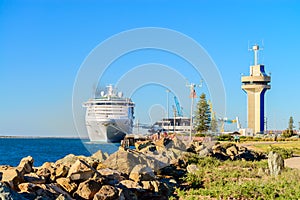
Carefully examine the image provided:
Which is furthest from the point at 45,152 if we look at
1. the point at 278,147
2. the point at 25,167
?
the point at 25,167

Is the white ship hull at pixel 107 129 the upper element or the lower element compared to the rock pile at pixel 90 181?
upper

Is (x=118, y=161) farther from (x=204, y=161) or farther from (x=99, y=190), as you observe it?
(x=204, y=161)

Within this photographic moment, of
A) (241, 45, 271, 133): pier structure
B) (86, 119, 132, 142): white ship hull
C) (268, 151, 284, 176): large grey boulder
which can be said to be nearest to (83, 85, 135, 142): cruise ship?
(86, 119, 132, 142): white ship hull

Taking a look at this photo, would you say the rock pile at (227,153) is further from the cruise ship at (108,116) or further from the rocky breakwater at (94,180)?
the cruise ship at (108,116)

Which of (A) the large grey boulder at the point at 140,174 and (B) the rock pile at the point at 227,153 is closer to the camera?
(A) the large grey boulder at the point at 140,174

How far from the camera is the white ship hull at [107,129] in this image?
71.8 metres

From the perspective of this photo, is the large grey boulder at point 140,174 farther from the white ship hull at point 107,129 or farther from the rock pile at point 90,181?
the white ship hull at point 107,129

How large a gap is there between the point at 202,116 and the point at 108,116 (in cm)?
1561

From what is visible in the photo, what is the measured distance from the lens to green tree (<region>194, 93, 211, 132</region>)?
217 ft

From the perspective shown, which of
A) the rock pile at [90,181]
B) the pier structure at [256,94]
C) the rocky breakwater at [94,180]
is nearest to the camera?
the rocky breakwater at [94,180]

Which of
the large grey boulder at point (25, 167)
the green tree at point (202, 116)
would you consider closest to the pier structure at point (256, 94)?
the green tree at point (202, 116)

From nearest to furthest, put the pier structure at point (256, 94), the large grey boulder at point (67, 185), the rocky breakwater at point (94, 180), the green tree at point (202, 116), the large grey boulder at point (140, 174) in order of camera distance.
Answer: the rocky breakwater at point (94, 180)
the large grey boulder at point (67, 185)
the large grey boulder at point (140, 174)
the green tree at point (202, 116)
the pier structure at point (256, 94)

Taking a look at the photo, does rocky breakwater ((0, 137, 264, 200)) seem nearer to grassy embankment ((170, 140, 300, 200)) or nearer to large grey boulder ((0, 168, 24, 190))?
large grey boulder ((0, 168, 24, 190))

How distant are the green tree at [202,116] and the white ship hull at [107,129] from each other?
13.3m
